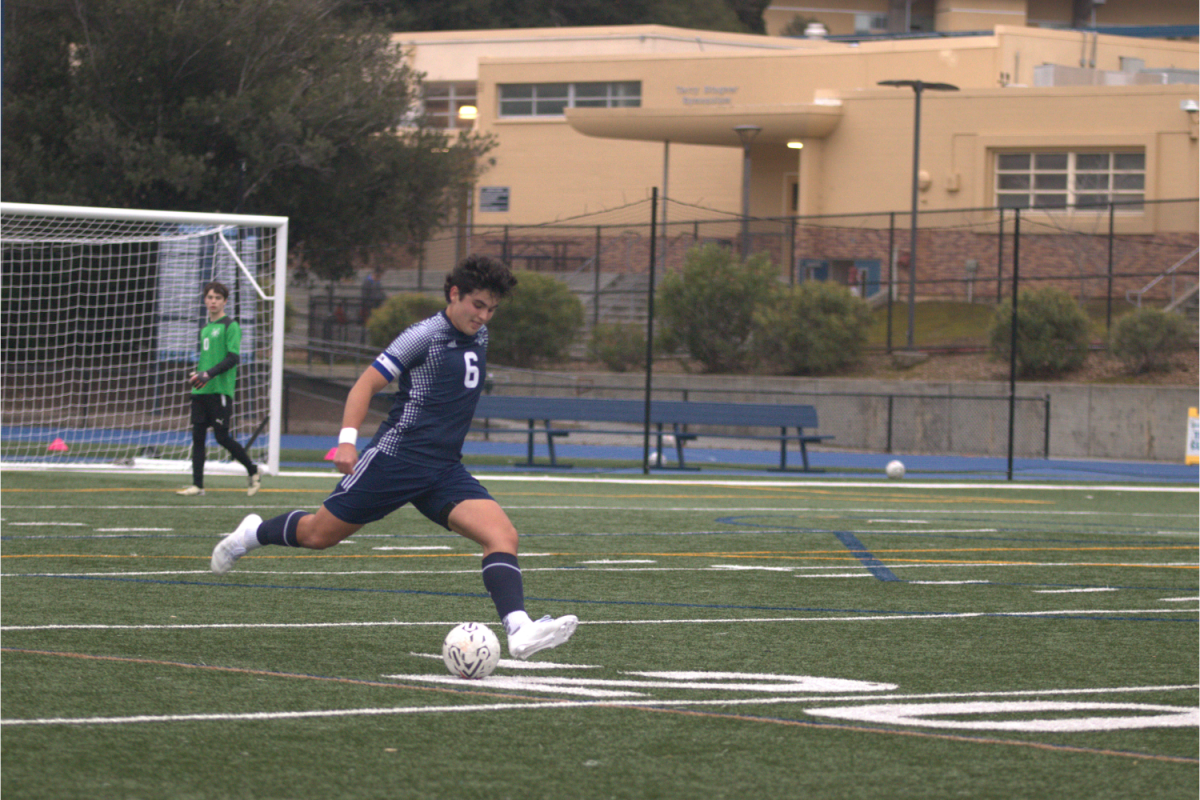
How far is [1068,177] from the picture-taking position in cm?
3916

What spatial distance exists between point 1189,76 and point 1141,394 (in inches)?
958

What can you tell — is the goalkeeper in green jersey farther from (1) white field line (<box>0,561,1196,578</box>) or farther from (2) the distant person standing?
(2) the distant person standing

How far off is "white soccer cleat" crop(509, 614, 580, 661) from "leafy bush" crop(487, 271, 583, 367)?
75.3 feet

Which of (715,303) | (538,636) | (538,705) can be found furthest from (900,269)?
(538,705)

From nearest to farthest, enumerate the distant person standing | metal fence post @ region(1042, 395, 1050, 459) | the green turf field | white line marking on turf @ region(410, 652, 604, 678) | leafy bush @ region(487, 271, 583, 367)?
the green turf field
white line marking on turf @ region(410, 652, 604, 678)
metal fence post @ region(1042, 395, 1050, 459)
leafy bush @ region(487, 271, 583, 367)
the distant person standing

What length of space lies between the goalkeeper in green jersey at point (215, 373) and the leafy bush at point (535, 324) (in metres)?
15.4

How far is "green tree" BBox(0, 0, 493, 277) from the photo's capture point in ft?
74.6

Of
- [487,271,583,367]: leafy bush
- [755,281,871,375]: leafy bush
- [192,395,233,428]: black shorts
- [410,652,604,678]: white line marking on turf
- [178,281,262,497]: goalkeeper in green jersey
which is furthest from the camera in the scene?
[487,271,583,367]: leafy bush

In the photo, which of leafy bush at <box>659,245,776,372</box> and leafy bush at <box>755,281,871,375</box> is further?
leafy bush at <box>659,245,776,372</box>

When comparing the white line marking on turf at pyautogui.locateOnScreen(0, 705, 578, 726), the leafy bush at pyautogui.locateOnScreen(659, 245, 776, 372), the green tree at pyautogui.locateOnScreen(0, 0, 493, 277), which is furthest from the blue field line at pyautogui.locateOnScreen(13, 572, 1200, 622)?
the leafy bush at pyautogui.locateOnScreen(659, 245, 776, 372)

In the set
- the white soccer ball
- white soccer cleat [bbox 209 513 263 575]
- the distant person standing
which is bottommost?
the white soccer ball

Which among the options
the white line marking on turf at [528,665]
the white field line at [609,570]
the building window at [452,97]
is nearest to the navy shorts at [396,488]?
the white line marking on turf at [528,665]

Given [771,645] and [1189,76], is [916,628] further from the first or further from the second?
[1189,76]

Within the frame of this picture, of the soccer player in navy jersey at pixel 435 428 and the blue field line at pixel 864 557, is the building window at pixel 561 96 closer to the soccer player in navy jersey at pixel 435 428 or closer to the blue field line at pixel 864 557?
the blue field line at pixel 864 557
